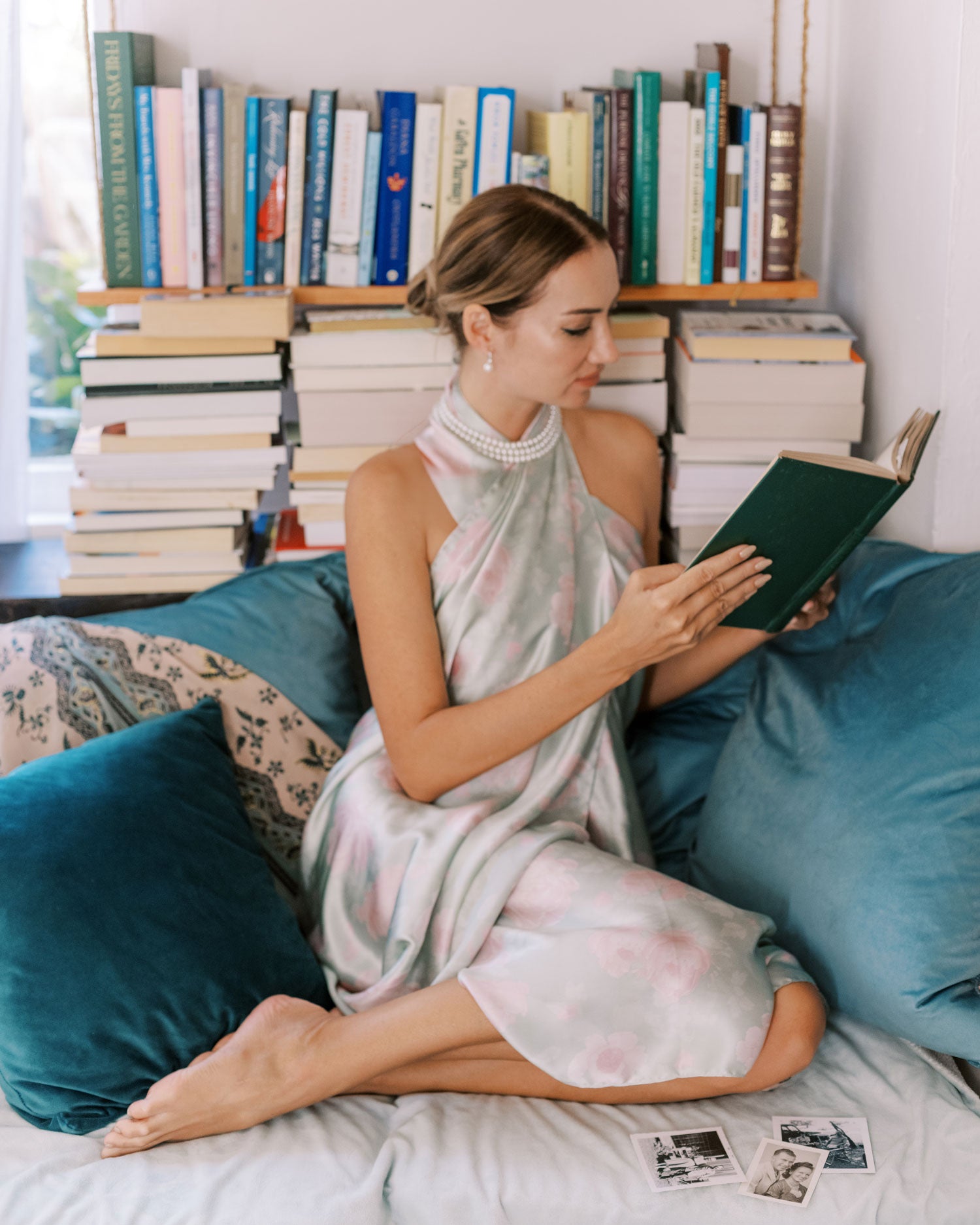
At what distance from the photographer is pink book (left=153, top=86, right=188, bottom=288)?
6.03ft

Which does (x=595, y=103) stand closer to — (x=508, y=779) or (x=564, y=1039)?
(x=508, y=779)

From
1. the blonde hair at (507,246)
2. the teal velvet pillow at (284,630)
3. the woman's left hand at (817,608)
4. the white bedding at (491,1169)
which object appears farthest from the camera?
the teal velvet pillow at (284,630)

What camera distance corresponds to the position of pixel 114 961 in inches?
52.2

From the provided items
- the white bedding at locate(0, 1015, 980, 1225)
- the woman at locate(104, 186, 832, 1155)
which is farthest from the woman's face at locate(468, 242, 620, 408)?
the white bedding at locate(0, 1015, 980, 1225)

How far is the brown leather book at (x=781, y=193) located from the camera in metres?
1.90

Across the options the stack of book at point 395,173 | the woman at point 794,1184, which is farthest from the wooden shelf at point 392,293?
the woman at point 794,1184

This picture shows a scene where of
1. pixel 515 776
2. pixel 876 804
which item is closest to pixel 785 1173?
pixel 876 804

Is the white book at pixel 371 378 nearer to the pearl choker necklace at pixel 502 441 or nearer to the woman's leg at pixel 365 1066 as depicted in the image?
the pearl choker necklace at pixel 502 441

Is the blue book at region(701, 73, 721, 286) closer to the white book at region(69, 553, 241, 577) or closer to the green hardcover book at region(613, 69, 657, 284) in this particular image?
the green hardcover book at region(613, 69, 657, 284)

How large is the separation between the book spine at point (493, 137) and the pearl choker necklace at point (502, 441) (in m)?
0.40

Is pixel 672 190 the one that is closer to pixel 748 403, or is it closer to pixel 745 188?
pixel 745 188

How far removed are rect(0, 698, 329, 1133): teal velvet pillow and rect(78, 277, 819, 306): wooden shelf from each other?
771 millimetres

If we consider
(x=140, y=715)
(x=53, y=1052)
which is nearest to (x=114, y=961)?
(x=53, y=1052)

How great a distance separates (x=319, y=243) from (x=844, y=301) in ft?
2.94
